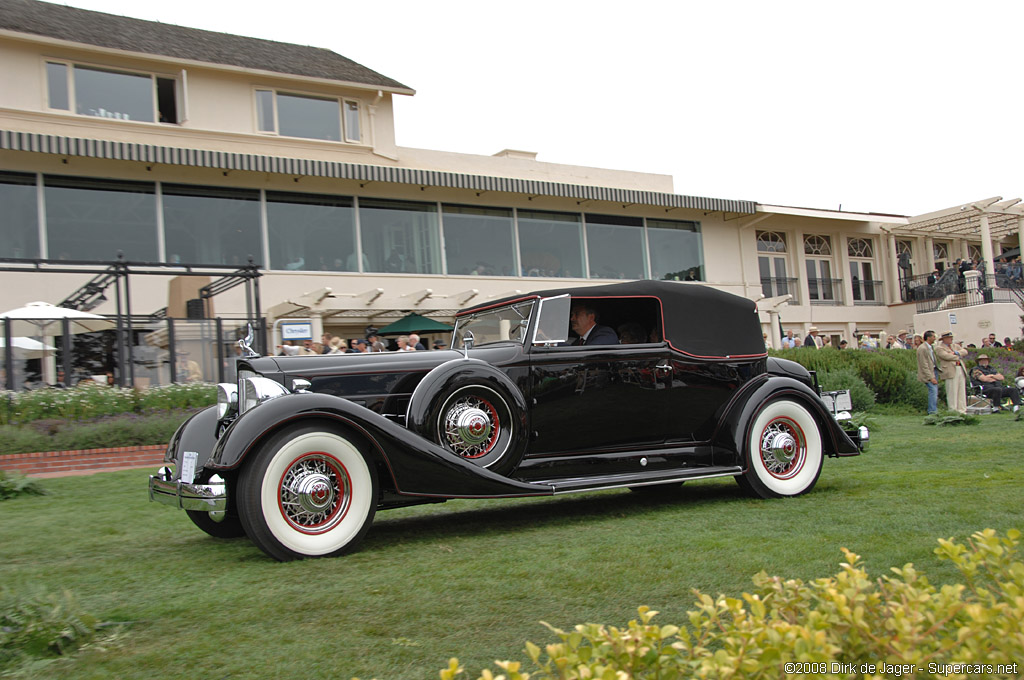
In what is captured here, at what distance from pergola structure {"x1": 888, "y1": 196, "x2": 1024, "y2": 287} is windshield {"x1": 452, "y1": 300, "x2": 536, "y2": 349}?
27.8 metres

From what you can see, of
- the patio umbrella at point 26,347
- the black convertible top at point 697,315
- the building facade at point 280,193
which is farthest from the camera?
the building facade at point 280,193

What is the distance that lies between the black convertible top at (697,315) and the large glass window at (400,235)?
1415 centimetres

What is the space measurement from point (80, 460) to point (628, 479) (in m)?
7.42

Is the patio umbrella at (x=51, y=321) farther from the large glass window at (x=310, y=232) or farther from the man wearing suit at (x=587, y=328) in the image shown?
the man wearing suit at (x=587, y=328)

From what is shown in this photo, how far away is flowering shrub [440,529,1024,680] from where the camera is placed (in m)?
1.61

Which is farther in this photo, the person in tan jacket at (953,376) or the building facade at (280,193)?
the building facade at (280,193)

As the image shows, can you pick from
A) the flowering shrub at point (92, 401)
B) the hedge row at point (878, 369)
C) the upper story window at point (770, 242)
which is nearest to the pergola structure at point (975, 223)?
the upper story window at point (770, 242)

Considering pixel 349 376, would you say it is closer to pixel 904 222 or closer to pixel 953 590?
pixel 953 590

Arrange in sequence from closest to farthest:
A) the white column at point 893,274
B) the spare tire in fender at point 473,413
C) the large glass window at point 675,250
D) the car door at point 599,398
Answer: the spare tire in fender at point 473,413 < the car door at point 599,398 < the large glass window at point 675,250 < the white column at point 893,274

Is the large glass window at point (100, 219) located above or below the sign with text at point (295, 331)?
above

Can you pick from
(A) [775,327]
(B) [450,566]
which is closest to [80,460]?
(B) [450,566]

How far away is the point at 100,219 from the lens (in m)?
17.0

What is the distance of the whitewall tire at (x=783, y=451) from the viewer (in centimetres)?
638

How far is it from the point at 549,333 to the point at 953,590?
174 inches
